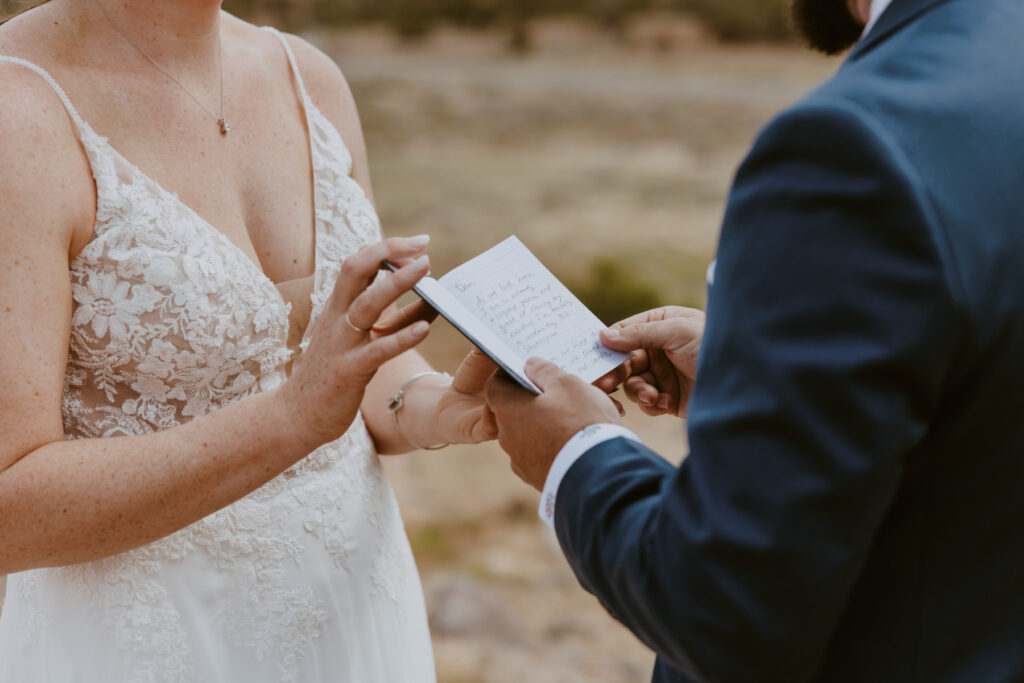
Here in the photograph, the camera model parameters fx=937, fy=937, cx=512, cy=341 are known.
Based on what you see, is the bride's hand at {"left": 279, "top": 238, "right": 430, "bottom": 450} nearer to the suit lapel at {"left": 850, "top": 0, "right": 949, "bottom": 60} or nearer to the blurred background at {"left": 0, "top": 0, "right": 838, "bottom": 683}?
the suit lapel at {"left": 850, "top": 0, "right": 949, "bottom": 60}

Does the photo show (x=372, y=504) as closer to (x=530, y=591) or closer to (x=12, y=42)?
(x=12, y=42)

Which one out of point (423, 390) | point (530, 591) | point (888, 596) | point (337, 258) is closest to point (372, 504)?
point (423, 390)

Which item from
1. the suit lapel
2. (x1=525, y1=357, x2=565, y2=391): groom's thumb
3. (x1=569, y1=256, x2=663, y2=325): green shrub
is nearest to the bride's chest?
(x1=525, y1=357, x2=565, y2=391): groom's thumb

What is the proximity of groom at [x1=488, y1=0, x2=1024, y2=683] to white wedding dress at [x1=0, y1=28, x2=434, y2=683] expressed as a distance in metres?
0.86

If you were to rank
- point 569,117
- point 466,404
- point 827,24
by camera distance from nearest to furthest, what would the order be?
point 827,24
point 466,404
point 569,117

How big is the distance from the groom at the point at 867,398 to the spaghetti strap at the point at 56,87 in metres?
1.04

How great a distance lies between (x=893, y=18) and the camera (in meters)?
0.96

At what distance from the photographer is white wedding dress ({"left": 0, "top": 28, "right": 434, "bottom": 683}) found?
4.94ft

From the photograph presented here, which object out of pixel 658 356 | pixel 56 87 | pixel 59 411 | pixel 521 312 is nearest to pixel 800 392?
pixel 521 312

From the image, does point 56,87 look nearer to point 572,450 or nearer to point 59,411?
point 59,411

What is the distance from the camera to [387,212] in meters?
9.90

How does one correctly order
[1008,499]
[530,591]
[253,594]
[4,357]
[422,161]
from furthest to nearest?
[422,161] → [530,591] → [253,594] → [4,357] → [1008,499]

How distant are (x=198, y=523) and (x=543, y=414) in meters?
0.76

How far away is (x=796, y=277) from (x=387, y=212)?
9267 millimetres
